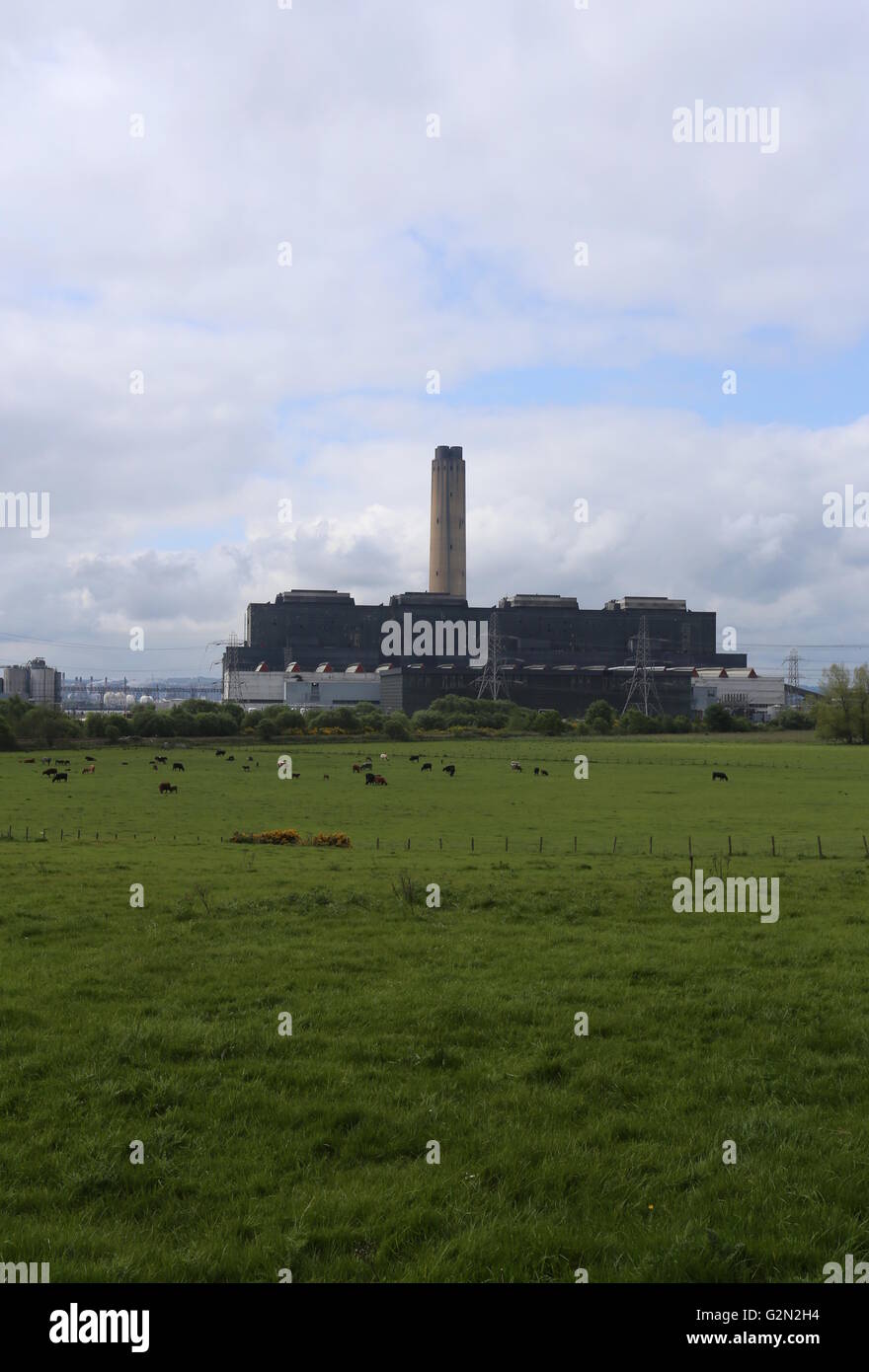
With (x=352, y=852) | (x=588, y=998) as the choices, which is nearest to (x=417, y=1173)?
(x=588, y=998)

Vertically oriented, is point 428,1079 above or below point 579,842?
above

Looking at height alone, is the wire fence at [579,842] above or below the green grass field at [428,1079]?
below

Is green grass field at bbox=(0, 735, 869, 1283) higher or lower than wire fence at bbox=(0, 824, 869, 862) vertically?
higher

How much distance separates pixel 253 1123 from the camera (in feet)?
26.0

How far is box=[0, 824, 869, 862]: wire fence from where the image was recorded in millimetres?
28031

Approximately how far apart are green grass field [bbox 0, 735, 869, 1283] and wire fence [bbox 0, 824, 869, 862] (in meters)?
6.79

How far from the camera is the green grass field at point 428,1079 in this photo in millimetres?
6227

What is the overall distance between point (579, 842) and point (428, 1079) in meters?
24.1

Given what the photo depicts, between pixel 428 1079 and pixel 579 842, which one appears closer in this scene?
pixel 428 1079

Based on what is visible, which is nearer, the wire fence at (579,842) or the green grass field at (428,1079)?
the green grass field at (428,1079)

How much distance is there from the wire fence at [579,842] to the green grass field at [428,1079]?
22.3ft

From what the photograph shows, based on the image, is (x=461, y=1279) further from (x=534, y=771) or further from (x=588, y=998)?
(x=534, y=771)

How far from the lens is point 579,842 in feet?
107

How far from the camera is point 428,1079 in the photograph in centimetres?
891
